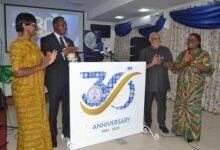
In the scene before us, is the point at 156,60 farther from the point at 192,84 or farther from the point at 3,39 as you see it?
the point at 3,39

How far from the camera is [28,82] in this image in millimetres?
2047

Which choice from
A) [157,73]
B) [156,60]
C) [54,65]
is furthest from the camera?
[157,73]

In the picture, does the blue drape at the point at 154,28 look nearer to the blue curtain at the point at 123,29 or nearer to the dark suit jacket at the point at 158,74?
the blue curtain at the point at 123,29

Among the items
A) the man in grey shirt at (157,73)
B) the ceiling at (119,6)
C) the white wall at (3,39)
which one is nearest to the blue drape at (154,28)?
the ceiling at (119,6)

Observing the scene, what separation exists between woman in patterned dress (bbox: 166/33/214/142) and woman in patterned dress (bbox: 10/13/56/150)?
1.69 m

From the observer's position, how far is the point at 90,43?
24.0ft

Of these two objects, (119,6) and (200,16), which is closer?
(200,16)

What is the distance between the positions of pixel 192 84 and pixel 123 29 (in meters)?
5.17

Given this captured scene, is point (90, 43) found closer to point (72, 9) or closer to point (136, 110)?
point (72, 9)

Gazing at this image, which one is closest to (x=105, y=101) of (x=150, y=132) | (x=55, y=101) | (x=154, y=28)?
(x=55, y=101)

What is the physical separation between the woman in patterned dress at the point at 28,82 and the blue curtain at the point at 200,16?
3482 millimetres

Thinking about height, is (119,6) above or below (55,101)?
above

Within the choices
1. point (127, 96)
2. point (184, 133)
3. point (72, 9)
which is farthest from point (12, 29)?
point (184, 133)

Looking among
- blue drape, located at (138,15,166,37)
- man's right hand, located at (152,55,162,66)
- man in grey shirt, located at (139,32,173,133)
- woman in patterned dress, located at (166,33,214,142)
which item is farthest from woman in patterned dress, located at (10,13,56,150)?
blue drape, located at (138,15,166,37)
